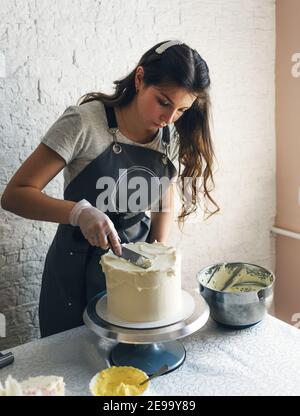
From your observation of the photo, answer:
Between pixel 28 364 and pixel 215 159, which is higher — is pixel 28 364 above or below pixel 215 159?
Answer: below

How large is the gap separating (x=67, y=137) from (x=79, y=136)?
4 centimetres

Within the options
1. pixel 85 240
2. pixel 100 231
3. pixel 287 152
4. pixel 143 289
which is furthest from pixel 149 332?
pixel 287 152

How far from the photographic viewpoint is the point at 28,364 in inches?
43.8

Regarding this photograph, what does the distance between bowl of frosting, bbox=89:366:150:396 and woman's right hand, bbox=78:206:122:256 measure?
30cm

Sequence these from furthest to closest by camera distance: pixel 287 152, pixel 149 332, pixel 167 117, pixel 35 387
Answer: pixel 287 152 → pixel 167 117 → pixel 149 332 → pixel 35 387

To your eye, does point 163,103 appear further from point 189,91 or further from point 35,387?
point 35,387

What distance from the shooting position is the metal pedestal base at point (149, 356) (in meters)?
1.08

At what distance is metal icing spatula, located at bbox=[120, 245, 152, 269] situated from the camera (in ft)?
3.61

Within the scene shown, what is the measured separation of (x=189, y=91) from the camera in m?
1.27

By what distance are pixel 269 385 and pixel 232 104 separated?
5.05 ft

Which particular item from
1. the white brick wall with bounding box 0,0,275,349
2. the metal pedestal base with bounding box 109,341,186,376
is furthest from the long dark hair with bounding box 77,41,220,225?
the metal pedestal base with bounding box 109,341,186,376
